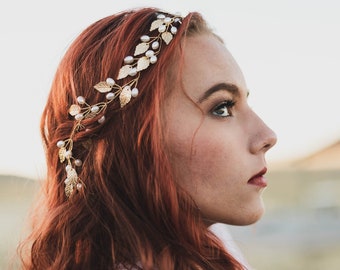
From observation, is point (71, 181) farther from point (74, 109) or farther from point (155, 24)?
point (155, 24)

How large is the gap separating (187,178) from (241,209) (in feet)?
0.54

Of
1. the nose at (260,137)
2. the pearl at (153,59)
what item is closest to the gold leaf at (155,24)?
the pearl at (153,59)

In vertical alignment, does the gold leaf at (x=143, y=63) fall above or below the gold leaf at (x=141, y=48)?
below

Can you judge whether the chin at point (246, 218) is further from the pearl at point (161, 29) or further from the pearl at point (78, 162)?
the pearl at point (161, 29)

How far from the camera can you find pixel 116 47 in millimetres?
1467

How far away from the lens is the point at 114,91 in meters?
1.43

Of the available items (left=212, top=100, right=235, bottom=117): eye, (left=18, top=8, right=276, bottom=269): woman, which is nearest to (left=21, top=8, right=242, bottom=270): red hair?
(left=18, top=8, right=276, bottom=269): woman

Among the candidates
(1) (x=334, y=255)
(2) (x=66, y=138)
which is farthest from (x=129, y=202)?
(1) (x=334, y=255)

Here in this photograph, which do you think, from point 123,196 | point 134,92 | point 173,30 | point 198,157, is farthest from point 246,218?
point 173,30

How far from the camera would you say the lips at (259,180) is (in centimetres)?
145

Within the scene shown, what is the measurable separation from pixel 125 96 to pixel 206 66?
0.75 ft

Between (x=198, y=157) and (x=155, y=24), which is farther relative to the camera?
(x=155, y=24)

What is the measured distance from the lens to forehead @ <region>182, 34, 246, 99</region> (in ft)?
4.73

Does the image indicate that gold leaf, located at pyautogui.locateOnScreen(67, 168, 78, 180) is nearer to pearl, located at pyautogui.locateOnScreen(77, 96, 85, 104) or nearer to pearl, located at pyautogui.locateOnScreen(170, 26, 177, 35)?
pearl, located at pyautogui.locateOnScreen(77, 96, 85, 104)
